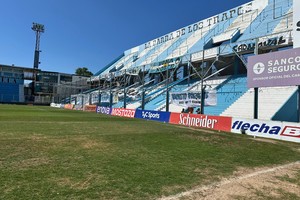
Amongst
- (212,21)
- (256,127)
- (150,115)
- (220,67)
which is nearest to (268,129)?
(256,127)

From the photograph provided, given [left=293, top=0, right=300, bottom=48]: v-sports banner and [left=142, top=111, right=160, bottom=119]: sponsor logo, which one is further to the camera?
[left=142, top=111, right=160, bottom=119]: sponsor logo

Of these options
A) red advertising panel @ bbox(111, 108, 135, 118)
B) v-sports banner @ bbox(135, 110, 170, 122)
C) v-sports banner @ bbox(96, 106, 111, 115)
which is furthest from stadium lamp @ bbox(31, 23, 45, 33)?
v-sports banner @ bbox(135, 110, 170, 122)

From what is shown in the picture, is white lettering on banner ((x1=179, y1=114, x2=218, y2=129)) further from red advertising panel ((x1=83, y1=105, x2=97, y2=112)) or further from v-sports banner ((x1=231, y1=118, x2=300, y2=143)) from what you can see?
red advertising panel ((x1=83, y1=105, x2=97, y2=112))

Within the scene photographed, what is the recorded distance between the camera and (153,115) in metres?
26.8

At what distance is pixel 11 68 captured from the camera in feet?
243

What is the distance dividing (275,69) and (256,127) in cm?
371

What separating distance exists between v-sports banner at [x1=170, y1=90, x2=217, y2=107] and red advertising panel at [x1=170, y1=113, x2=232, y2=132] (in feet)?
7.79

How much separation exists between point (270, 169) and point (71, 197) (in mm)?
5690

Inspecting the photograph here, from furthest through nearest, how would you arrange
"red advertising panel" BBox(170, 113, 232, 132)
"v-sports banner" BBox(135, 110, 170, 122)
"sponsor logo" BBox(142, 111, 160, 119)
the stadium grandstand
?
"sponsor logo" BBox(142, 111, 160, 119) → "v-sports banner" BBox(135, 110, 170, 122) → the stadium grandstand → "red advertising panel" BBox(170, 113, 232, 132)

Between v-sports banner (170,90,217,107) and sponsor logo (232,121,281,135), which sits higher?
v-sports banner (170,90,217,107)

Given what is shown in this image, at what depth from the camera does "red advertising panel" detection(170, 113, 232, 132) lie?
17781mm

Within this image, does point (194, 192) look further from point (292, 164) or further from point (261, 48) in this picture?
point (261, 48)

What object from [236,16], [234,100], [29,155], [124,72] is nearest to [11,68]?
[124,72]

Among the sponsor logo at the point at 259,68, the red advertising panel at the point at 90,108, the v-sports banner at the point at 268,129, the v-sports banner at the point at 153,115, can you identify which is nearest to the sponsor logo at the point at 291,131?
the v-sports banner at the point at 268,129
